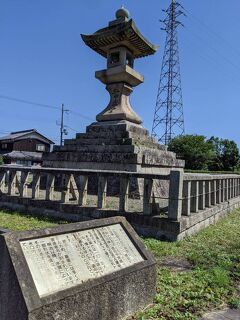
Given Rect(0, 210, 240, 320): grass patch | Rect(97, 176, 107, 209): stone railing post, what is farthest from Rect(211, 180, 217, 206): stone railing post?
Rect(97, 176, 107, 209): stone railing post

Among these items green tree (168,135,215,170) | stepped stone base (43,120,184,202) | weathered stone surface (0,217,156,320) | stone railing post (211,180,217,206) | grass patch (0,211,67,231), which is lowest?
grass patch (0,211,67,231)

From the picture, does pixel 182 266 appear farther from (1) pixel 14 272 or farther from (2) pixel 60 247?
(1) pixel 14 272

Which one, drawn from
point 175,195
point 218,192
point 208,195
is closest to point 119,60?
point 218,192

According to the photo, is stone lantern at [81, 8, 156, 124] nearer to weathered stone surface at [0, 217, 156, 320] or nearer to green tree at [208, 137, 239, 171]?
weathered stone surface at [0, 217, 156, 320]

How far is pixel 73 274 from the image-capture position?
2506 mm

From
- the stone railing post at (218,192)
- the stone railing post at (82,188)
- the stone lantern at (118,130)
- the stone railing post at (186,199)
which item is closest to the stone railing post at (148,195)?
the stone railing post at (186,199)

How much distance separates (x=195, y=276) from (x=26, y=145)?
47604mm

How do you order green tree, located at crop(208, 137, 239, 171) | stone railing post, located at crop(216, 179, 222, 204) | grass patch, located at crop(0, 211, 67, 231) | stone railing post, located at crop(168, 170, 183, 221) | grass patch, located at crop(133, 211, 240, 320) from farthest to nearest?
green tree, located at crop(208, 137, 239, 171) → stone railing post, located at crop(216, 179, 222, 204) → grass patch, located at crop(0, 211, 67, 231) → stone railing post, located at crop(168, 170, 183, 221) → grass patch, located at crop(133, 211, 240, 320)

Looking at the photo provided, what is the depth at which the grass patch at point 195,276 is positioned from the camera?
3043 mm

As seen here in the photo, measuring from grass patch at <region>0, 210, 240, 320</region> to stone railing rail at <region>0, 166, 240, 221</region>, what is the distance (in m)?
0.68

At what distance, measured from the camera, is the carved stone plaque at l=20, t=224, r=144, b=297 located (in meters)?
2.36

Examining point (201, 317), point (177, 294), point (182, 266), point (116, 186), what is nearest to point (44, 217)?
point (116, 186)

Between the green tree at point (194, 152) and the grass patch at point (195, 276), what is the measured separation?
26.7 meters

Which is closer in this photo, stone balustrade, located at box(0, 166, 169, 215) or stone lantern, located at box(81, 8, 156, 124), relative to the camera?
stone balustrade, located at box(0, 166, 169, 215)
